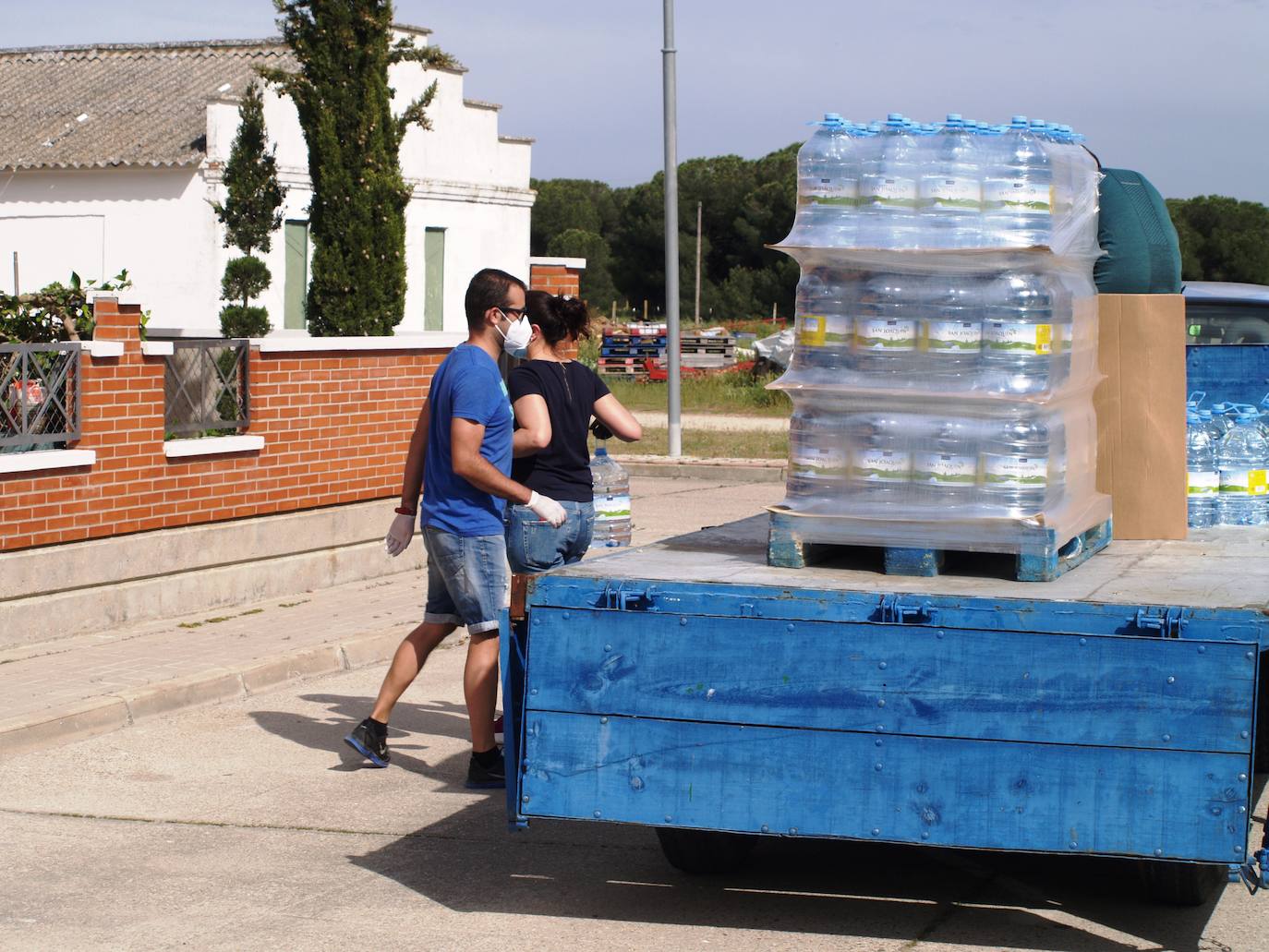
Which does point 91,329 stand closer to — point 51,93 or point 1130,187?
point 1130,187

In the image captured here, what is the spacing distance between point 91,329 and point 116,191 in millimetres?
20989

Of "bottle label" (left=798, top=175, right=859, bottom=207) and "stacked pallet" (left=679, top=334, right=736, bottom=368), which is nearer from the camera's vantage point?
"bottle label" (left=798, top=175, right=859, bottom=207)

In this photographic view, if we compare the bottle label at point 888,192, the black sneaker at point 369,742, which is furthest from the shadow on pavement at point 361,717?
the bottle label at point 888,192

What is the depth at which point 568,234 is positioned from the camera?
75750 mm

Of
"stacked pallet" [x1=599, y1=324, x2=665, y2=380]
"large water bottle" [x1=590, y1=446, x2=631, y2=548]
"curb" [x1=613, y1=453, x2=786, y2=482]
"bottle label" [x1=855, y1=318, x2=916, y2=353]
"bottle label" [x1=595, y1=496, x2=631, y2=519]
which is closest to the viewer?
"bottle label" [x1=855, y1=318, x2=916, y2=353]

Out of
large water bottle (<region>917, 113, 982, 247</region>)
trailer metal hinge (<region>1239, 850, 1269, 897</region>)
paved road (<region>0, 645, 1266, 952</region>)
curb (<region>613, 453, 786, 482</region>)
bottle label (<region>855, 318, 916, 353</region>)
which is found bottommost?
paved road (<region>0, 645, 1266, 952</region>)

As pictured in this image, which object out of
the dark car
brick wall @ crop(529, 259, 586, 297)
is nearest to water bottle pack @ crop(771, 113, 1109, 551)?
the dark car

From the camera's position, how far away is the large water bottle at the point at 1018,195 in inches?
212

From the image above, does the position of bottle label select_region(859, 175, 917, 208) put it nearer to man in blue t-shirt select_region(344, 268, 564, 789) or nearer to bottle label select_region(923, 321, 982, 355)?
bottle label select_region(923, 321, 982, 355)

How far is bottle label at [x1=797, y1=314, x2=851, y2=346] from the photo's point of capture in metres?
5.63

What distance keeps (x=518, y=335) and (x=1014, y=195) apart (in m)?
2.36

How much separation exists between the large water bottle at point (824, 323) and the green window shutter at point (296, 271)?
2497 cm

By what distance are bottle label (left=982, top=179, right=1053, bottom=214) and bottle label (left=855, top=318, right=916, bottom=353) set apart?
470mm

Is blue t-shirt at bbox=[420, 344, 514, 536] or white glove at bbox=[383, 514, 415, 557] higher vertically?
blue t-shirt at bbox=[420, 344, 514, 536]
